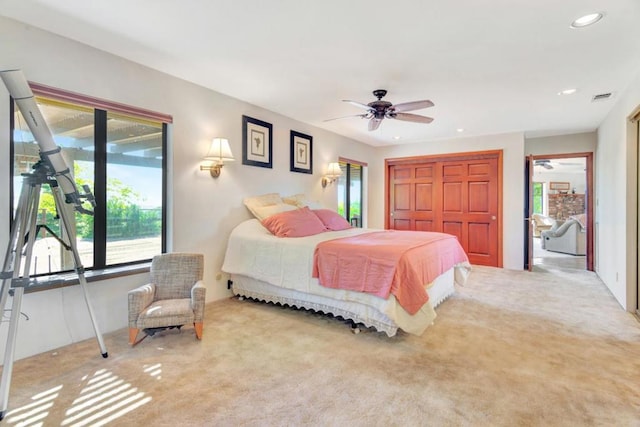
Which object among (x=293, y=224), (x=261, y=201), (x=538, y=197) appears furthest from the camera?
(x=538, y=197)

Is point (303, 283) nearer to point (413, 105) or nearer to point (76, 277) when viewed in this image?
point (76, 277)

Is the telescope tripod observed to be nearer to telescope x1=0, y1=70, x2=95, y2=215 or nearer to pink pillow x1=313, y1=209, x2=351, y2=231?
telescope x1=0, y1=70, x2=95, y2=215

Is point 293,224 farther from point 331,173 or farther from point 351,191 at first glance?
point 351,191

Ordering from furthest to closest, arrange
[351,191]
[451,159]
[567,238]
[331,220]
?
[567,238] < [351,191] < [451,159] < [331,220]

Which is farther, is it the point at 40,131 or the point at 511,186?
the point at 511,186

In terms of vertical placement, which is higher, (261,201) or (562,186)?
(562,186)

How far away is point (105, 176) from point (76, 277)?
885mm

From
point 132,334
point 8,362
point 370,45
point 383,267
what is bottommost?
point 132,334

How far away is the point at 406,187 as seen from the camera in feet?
21.7

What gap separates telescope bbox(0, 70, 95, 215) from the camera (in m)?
1.82

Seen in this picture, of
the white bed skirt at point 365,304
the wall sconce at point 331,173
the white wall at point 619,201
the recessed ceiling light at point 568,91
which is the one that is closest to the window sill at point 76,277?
the white bed skirt at point 365,304

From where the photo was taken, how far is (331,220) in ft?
14.0

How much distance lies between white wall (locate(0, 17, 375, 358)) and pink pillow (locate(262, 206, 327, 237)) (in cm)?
58

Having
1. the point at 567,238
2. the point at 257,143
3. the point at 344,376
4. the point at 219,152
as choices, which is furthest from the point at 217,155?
the point at 567,238
